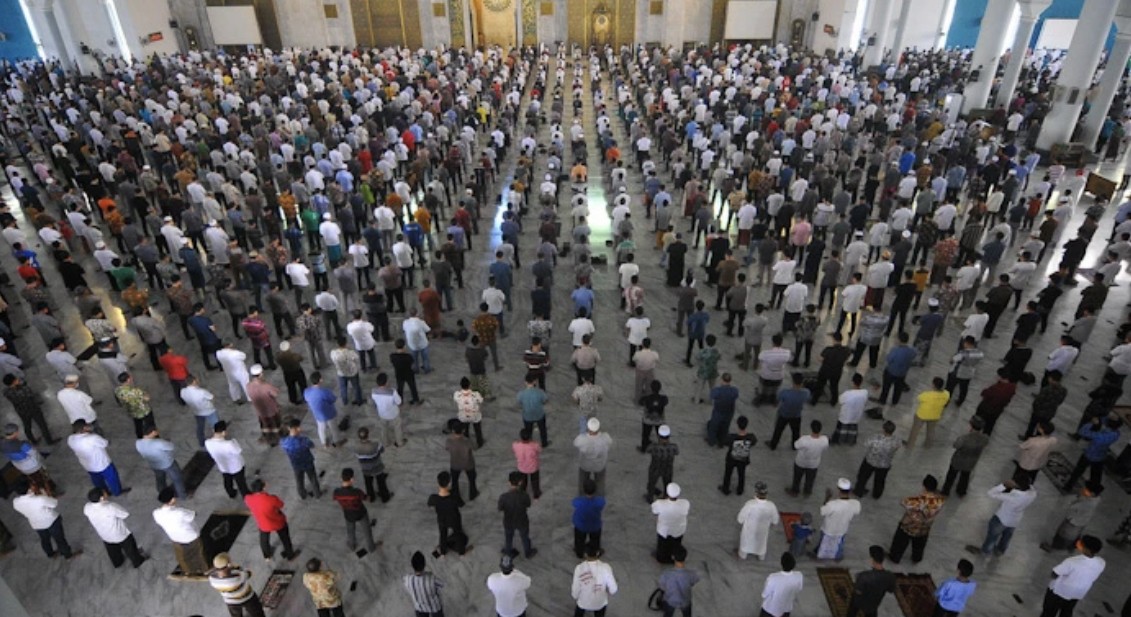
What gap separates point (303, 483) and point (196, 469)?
69.5 inches

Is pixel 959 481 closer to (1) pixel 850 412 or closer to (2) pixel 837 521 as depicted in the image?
(1) pixel 850 412

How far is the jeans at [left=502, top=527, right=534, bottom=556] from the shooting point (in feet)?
24.1

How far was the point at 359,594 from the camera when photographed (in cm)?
730

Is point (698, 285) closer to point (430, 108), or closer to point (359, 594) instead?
point (359, 594)

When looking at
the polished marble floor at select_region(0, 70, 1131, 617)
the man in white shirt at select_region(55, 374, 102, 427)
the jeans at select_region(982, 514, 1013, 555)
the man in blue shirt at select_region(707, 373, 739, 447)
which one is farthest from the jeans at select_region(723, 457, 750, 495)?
the man in white shirt at select_region(55, 374, 102, 427)

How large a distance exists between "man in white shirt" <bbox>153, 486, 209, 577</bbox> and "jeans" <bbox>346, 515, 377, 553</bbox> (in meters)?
1.53

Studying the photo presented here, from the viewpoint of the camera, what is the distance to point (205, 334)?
10.6 m

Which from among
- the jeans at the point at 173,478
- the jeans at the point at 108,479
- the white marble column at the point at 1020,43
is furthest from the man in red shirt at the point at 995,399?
the white marble column at the point at 1020,43

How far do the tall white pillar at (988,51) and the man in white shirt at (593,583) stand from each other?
25.9 m

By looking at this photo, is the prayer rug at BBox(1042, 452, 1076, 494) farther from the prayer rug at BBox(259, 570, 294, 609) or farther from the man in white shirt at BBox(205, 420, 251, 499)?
the man in white shirt at BBox(205, 420, 251, 499)

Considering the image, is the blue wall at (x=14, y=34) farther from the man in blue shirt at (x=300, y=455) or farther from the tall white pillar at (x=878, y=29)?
the tall white pillar at (x=878, y=29)

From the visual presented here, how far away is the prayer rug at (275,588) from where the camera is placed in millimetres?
7223

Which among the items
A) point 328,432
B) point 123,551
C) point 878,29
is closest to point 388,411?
point 328,432

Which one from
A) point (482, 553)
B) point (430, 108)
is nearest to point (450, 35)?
point (430, 108)
